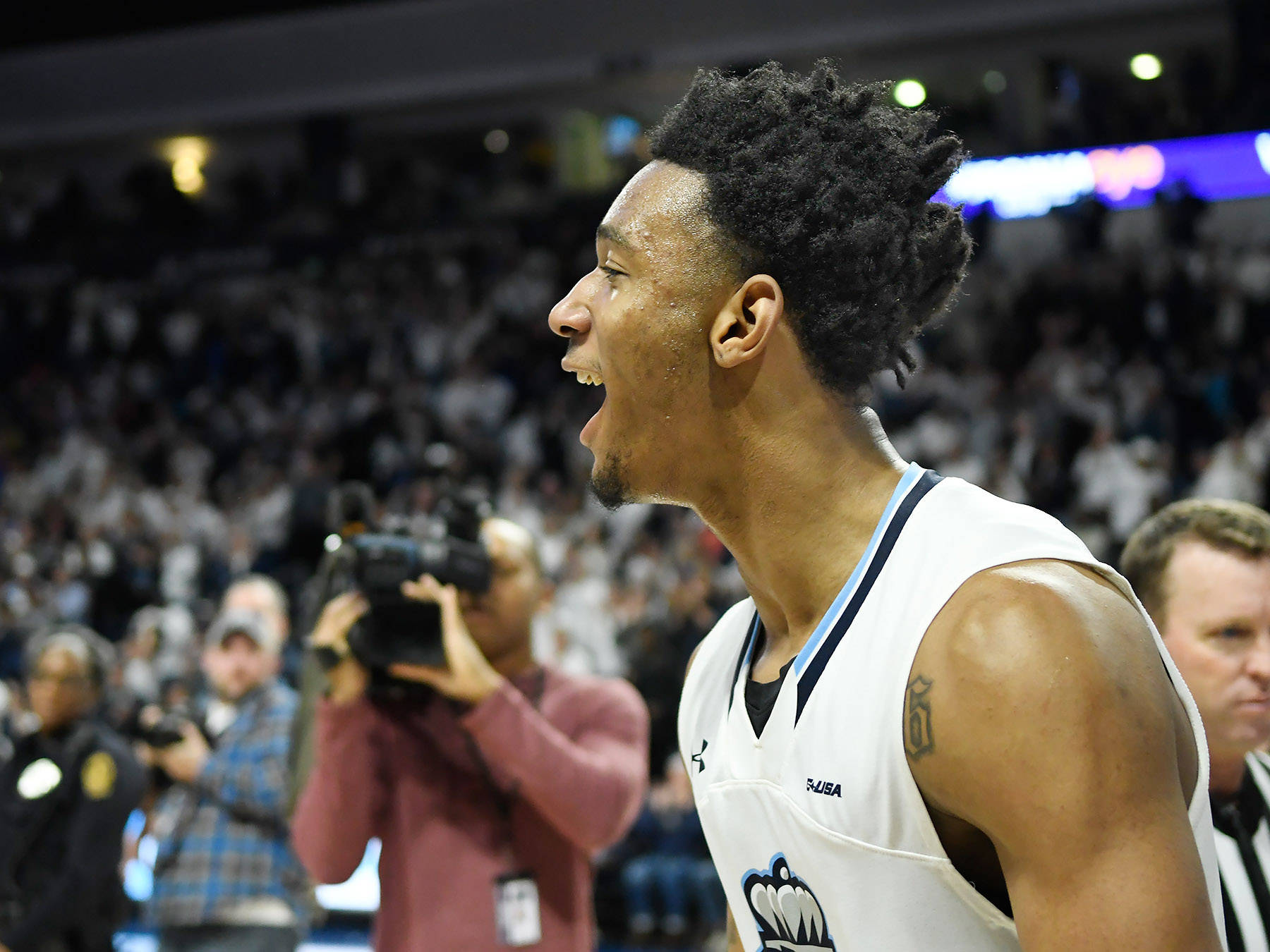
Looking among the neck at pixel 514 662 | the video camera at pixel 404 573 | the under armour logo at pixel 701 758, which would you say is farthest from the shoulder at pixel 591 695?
the under armour logo at pixel 701 758

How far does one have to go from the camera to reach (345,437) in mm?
13250

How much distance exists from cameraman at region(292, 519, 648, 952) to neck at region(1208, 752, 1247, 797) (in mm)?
1307

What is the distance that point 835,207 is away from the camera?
4.71 feet

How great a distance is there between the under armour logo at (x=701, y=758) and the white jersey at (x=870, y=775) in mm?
51

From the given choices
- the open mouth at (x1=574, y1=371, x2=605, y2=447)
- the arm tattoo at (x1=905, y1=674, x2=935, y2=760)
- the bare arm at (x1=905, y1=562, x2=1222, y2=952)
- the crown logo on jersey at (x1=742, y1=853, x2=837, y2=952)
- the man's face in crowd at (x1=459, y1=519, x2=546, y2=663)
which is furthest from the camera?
the man's face in crowd at (x1=459, y1=519, x2=546, y2=663)

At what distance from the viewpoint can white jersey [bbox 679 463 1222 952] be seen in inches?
47.4

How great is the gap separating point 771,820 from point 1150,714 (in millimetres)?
436

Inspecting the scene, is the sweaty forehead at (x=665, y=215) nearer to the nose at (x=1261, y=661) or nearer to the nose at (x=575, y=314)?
the nose at (x=575, y=314)

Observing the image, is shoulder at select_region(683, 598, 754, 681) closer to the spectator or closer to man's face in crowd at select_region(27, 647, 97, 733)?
man's face in crowd at select_region(27, 647, 97, 733)

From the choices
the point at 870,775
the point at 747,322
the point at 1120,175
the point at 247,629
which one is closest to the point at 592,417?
the point at 747,322

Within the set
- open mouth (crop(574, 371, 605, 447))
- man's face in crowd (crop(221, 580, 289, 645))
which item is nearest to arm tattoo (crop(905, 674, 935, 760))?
open mouth (crop(574, 371, 605, 447))

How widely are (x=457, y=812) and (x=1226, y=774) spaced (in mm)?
1613

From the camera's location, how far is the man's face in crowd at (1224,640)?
192 cm

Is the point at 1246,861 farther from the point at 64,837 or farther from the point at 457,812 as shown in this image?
the point at 64,837
